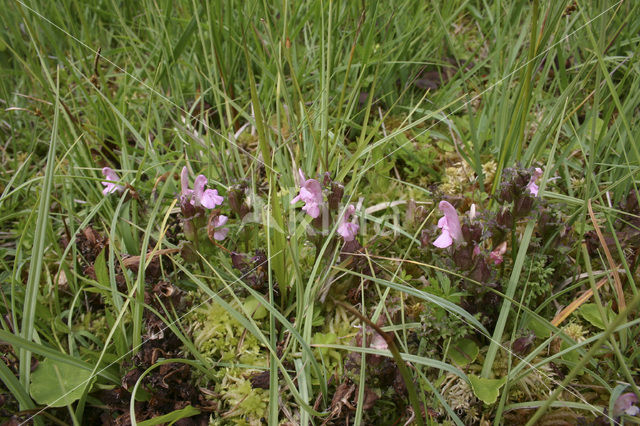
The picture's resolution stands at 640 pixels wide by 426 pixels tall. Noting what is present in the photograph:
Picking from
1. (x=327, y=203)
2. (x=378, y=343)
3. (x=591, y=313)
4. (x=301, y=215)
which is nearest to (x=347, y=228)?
(x=327, y=203)

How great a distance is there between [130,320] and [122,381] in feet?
1.03

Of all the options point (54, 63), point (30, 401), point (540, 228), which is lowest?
point (30, 401)

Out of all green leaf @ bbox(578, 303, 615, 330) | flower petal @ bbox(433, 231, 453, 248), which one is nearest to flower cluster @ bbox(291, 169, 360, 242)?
flower petal @ bbox(433, 231, 453, 248)

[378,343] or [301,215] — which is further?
[301,215]

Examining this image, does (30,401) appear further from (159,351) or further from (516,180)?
(516,180)

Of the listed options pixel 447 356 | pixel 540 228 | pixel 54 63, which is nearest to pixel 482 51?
pixel 540 228

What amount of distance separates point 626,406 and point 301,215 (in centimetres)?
120

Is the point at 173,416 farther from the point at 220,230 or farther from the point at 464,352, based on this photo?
the point at 464,352

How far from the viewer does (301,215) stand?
1795 mm

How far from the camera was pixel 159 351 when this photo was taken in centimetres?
155

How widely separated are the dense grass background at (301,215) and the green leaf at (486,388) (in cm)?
5

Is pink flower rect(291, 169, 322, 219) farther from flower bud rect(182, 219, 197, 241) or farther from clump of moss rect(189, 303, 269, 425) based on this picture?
clump of moss rect(189, 303, 269, 425)

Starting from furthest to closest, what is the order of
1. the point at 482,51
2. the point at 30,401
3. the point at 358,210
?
the point at 482,51 → the point at 358,210 → the point at 30,401

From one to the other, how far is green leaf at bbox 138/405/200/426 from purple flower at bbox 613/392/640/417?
1.22 meters
